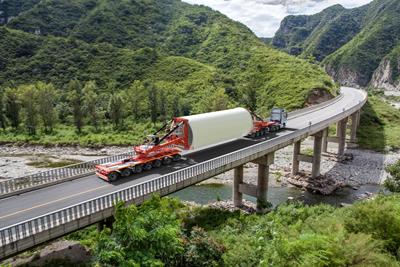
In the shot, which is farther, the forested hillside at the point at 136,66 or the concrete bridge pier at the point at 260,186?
the forested hillside at the point at 136,66

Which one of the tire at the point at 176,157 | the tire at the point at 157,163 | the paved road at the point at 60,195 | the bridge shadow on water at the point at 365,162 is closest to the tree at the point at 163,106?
the bridge shadow on water at the point at 365,162

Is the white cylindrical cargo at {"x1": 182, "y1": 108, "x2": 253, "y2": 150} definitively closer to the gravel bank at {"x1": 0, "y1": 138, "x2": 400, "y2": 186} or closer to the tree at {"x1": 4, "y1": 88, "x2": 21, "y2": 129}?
the gravel bank at {"x1": 0, "y1": 138, "x2": 400, "y2": 186}

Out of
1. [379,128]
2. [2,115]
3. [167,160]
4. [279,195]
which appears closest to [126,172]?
[167,160]

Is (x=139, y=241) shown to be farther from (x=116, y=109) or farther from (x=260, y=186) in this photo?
(x=116, y=109)

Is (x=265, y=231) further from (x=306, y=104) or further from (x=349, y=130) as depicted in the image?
(x=306, y=104)

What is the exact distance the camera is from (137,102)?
77.6 meters

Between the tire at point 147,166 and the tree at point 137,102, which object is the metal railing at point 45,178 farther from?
the tree at point 137,102

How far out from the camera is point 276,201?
38.4m

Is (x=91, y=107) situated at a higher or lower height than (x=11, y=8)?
lower

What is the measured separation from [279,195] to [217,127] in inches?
623

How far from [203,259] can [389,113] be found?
94.2m

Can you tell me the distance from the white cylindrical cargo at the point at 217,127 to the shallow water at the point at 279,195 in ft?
29.3

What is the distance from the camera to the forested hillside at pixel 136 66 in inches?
2955

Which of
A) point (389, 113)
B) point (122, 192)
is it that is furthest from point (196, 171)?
point (389, 113)
